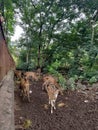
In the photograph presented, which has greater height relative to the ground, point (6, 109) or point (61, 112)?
point (6, 109)

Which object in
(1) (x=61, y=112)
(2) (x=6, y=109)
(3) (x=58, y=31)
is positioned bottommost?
(1) (x=61, y=112)

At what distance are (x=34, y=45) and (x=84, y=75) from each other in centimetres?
438

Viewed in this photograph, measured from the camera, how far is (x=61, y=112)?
420 centimetres

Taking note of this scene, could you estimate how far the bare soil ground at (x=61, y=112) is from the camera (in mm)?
3555

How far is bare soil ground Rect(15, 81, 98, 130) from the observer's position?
355cm

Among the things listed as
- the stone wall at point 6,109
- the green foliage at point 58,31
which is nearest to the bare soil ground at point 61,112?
the stone wall at point 6,109

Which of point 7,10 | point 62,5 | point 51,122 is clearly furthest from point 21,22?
point 51,122

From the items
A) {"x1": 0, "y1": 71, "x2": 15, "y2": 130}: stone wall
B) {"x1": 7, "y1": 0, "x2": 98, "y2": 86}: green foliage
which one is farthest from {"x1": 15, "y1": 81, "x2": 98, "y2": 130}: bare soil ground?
{"x1": 7, "y1": 0, "x2": 98, "y2": 86}: green foliage

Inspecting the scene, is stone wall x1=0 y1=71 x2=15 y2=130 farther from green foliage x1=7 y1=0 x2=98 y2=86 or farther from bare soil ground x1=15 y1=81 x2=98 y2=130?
green foliage x1=7 y1=0 x2=98 y2=86

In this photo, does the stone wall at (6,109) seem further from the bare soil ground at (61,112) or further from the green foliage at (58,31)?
the green foliage at (58,31)

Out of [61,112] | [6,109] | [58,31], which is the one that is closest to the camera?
[6,109]

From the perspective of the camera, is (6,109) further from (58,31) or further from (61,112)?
(58,31)

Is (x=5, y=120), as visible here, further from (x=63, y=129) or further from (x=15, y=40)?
(x=15, y=40)

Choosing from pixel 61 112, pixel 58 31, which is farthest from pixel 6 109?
pixel 58 31
